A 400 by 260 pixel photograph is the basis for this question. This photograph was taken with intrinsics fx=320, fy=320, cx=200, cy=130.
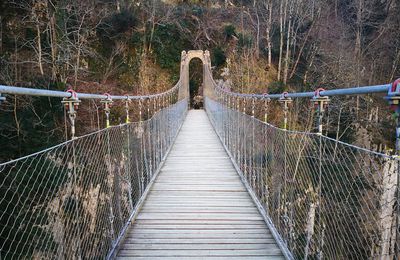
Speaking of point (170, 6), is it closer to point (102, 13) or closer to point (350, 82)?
point (102, 13)

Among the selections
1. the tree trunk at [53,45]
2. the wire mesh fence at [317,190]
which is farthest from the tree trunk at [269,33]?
the wire mesh fence at [317,190]

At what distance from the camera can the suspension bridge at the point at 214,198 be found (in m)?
1.46

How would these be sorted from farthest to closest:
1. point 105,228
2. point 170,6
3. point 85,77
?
point 170,6
point 85,77
point 105,228

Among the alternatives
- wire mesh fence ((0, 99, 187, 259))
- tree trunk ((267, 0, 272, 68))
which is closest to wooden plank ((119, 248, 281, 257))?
wire mesh fence ((0, 99, 187, 259))

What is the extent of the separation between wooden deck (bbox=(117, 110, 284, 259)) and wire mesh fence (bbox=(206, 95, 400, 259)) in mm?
160

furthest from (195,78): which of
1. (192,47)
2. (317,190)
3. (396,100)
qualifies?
(396,100)

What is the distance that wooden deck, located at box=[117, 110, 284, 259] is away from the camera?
6.80ft

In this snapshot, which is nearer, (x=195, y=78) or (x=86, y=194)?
(x=86, y=194)

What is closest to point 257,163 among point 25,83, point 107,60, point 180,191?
point 180,191

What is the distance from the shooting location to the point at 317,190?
202cm

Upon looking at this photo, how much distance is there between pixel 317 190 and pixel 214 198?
126 cm

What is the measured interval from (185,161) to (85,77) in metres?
9.54

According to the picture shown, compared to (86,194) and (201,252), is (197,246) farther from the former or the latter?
(86,194)

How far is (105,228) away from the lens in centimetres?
201
